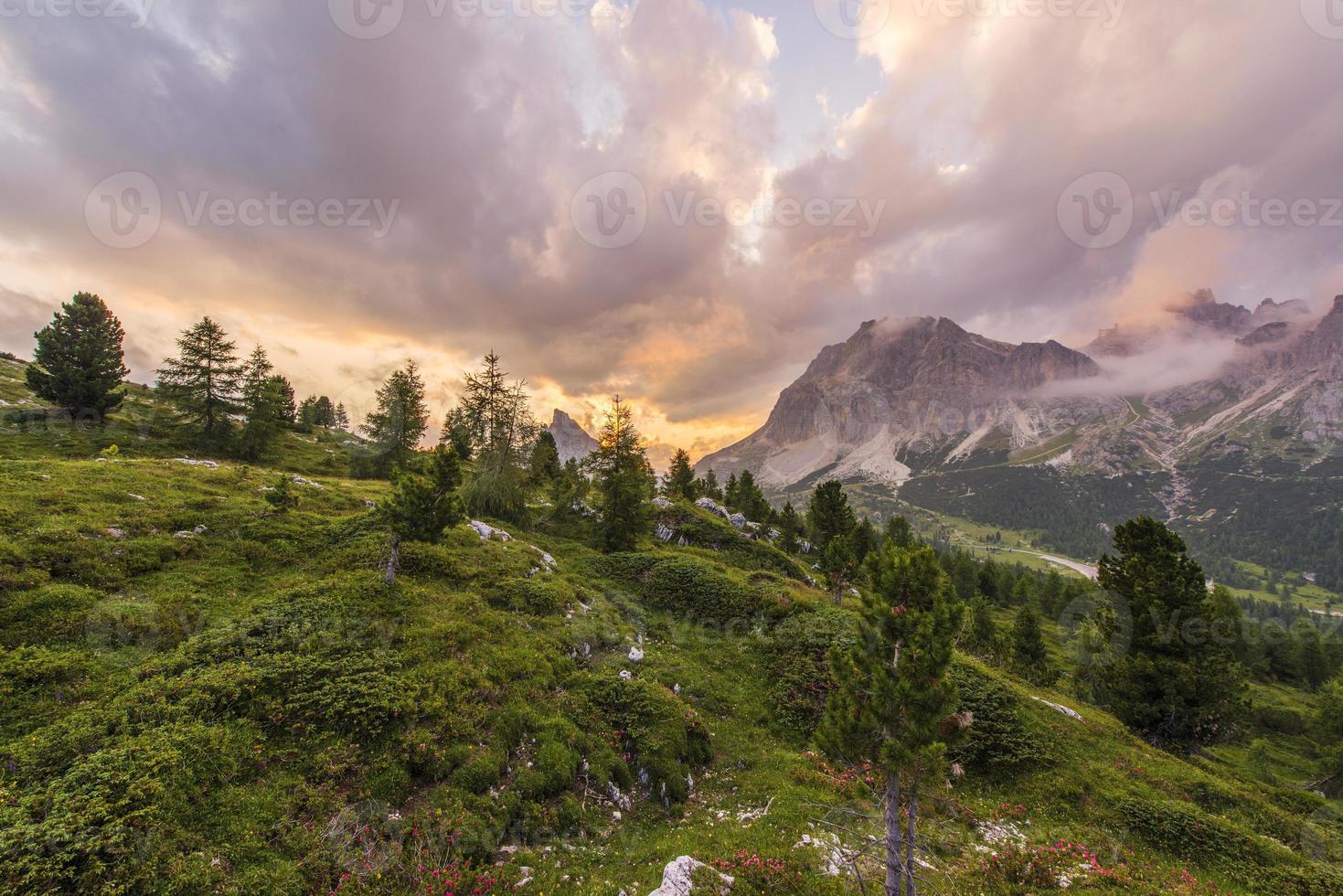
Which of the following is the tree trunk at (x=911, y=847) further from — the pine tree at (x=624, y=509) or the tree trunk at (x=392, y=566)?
the pine tree at (x=624, y=509)

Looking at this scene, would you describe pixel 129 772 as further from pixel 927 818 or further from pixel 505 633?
pixel 927 818

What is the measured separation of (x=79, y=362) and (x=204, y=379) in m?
8.14

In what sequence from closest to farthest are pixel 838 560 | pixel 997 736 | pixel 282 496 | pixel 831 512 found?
1. pixel 997 736
2. pixel 282 496
3. pixel 838 560
4. pixel 831 512

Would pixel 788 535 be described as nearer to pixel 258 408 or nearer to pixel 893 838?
pixel 893 838

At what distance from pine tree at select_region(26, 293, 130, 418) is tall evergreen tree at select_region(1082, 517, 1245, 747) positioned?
268ft

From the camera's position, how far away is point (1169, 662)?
2470 centimetres

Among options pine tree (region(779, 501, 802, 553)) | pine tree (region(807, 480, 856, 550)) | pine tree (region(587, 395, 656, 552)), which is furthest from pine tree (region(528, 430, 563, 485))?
pine tree (region(779, 501, 802, 553))

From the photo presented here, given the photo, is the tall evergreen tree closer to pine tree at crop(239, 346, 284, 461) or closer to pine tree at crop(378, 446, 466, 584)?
pine tree at crop(378, 446, 466, 584)

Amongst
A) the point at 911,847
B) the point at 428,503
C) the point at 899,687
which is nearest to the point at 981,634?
the point at 911,847

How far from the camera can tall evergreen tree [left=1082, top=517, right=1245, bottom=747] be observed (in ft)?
80.3

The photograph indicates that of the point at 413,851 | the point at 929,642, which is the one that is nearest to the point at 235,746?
the point at 413,851

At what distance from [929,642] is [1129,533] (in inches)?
1091

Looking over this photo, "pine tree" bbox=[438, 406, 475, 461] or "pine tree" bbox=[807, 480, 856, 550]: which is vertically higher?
"pine tree" bbox=[438, 406, 475, 461]

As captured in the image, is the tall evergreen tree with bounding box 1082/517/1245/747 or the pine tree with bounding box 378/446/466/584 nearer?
the pine tree with bounding box 378/446/466/584
